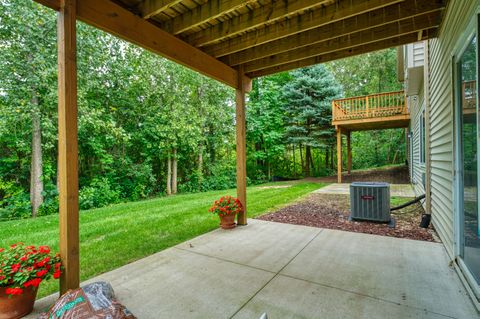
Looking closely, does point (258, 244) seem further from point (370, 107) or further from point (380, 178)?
point (380, 178)

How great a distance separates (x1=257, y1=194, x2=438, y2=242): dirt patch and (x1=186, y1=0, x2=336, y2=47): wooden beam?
3504 millimetres

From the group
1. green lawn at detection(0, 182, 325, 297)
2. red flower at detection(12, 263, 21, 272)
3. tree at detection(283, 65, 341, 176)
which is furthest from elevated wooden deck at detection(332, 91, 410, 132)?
red flower at detection(12, 263, 21, 272)

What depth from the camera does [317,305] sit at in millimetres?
1989

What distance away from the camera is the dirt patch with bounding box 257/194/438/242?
389 cm

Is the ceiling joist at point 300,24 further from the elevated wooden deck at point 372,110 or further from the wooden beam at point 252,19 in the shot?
the elevated wooden deck at point 372,110

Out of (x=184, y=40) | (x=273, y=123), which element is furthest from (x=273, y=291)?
(x=273, y=123)

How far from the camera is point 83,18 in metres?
2.25

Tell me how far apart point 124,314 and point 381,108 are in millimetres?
10795

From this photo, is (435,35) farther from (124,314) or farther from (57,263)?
(57,263)

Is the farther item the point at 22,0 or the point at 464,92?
the point at 22,0

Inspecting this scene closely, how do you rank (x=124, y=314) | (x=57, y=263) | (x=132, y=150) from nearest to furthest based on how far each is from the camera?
(x=124, y=314)
(x=57, y=263)
(x=132, y=150)

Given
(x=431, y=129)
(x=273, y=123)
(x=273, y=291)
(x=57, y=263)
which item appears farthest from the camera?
(x=273, y=123)

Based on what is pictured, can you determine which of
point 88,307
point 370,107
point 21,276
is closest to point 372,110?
point 370,107

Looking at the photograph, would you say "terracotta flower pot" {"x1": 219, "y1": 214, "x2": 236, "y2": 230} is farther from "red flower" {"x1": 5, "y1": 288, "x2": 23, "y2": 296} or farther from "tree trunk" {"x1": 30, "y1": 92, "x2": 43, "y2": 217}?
"tree trunk" {"x1": 30, "y1": 92, "x2": 43, "y2": 217}
